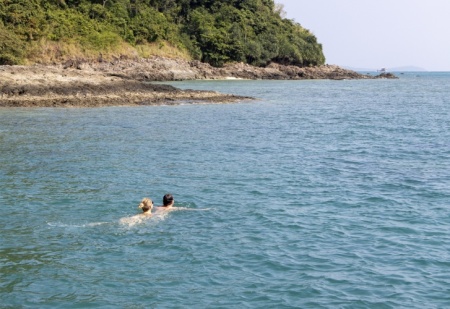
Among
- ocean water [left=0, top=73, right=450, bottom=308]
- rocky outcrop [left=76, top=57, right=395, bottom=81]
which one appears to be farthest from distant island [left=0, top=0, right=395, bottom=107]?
ocean water [left=0, top=73, right=450, bottom=308]

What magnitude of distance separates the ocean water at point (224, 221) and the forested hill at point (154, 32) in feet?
144

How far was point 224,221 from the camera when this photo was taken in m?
14.2

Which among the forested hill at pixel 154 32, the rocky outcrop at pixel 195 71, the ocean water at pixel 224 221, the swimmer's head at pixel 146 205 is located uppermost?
the forested hill at pixel 154 32

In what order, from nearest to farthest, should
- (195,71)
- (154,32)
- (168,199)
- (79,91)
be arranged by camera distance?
(168,199) < (79,91) < (195,71) < (154,32)

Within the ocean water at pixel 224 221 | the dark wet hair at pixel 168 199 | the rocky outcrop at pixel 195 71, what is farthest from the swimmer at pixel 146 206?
the rocky outcrop at pixel 195 71

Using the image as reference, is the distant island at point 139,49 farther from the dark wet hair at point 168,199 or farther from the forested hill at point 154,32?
the dark wet hair at point 168,199

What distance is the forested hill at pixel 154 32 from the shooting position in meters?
70.7

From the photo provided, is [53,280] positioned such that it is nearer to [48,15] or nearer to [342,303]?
[342,303]

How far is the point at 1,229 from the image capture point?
43.3 feet

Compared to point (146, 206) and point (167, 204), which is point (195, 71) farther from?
point (146, 206)

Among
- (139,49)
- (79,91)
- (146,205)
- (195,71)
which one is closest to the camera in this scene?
(146,205)

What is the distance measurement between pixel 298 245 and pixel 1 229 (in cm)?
740

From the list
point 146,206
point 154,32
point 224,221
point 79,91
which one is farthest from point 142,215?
point 154,32

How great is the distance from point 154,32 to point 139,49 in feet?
18.7
